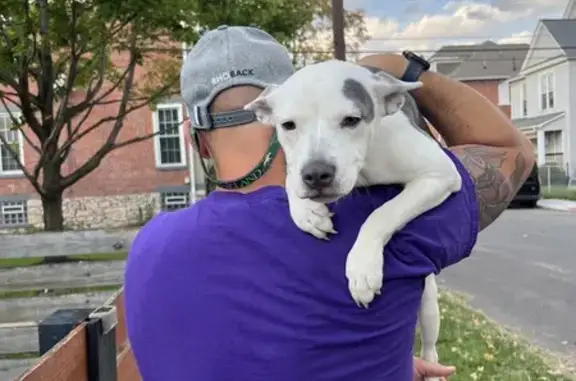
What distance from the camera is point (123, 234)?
549cm

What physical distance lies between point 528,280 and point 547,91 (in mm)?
26478

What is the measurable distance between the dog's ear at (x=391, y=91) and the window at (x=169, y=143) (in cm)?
2155

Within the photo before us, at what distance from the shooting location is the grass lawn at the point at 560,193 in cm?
2756

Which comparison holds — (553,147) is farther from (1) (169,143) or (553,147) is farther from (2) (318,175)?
(2) (318,175)


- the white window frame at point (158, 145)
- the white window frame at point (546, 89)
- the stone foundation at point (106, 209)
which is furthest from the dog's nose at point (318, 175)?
the white window frame at point (546, 89)

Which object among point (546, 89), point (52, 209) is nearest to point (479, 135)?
point (52, 209)

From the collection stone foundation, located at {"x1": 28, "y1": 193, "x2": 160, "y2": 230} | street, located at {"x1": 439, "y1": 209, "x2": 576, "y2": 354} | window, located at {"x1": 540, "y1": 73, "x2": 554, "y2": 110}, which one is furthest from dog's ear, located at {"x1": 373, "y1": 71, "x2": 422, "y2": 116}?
window, located at {"x1": 540, "y1": 73, "x2": 554, "y2": 110}

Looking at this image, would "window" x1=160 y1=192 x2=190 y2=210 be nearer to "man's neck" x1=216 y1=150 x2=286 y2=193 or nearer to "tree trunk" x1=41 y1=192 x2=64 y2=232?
"tree trunk" x1=41 y1=192 x2=64 y2=232

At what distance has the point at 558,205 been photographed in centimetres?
2489

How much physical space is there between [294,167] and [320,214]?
0.53ft

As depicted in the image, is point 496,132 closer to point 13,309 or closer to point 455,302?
point 13,309

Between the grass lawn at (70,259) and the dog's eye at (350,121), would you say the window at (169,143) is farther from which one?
the dog's eye at (350,121)

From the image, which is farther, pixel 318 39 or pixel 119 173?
pixel 119 173

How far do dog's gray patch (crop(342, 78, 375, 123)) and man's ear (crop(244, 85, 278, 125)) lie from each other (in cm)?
17
